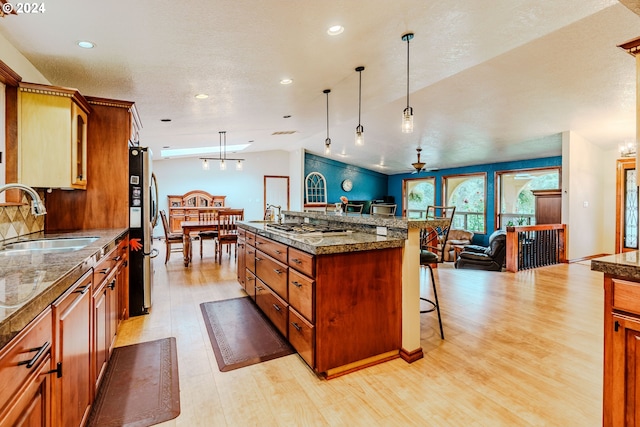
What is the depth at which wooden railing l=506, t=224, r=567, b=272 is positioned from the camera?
520cm

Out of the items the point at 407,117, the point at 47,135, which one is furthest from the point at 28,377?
the point at 407,117

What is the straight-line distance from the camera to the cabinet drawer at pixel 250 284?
129 inches

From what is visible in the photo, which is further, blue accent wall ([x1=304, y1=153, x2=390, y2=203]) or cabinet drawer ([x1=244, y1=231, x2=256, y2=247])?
blue accent wall ([x1=304, y1=153, x2=390, y2=203])

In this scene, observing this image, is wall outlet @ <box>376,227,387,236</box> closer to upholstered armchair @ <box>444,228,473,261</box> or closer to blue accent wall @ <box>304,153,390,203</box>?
upholstered armchair @ <box>444,228,473,261</box>

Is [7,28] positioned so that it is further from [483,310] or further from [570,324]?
[570,324]

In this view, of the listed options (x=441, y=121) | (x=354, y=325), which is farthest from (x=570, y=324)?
(x=441, y=121)

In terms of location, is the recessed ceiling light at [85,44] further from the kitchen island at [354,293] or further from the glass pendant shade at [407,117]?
the glass pendant shade at [407,117]

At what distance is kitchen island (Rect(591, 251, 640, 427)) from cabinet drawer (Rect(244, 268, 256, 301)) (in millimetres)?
2722

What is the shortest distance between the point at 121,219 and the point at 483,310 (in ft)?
12.3

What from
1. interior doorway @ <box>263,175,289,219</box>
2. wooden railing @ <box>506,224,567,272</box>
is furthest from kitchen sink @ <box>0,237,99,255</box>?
interior doorway @ <box>263,175,289,219</box>

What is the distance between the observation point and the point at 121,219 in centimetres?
301

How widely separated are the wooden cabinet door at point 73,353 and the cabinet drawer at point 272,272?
4.06 ft

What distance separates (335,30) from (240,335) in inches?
101

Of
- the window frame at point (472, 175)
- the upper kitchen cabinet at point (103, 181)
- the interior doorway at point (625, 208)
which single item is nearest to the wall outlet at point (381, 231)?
the upper kitchen cabinet at point (103, 181)
